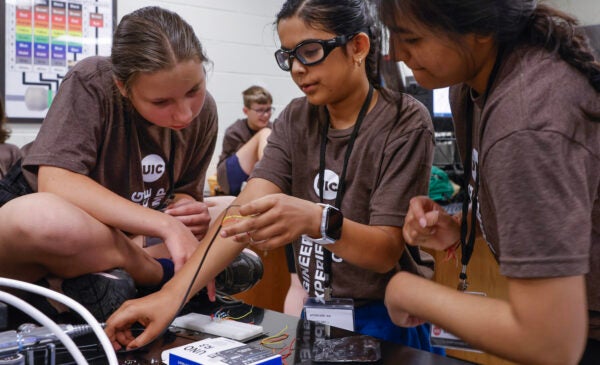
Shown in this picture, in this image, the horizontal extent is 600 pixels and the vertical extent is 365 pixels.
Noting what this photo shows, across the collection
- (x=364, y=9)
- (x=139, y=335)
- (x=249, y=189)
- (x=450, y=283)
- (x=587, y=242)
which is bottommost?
(x=450, y=283)

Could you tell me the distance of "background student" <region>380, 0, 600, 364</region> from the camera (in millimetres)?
680

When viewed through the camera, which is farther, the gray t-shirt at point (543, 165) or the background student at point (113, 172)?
the background student at point (113, 172)

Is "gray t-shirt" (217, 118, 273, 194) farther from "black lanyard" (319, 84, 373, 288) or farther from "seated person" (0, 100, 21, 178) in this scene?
"black lanyard" (319, 84, 373, 288)

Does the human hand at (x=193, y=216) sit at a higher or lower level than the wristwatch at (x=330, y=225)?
lower

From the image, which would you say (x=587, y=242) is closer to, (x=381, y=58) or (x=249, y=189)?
(x=381, y=58)

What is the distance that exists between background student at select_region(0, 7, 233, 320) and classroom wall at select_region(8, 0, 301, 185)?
2508mm

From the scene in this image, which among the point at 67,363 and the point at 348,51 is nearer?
the point at 67,363

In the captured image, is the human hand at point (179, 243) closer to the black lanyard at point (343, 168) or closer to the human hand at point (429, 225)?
the black lanyard at point (343, 168)

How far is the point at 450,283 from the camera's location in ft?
7.16

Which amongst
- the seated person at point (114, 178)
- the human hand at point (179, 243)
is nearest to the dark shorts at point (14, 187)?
the seated person at point (114, 178)

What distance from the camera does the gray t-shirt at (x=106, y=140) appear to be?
4.24 feet

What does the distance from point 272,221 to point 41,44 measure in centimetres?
283

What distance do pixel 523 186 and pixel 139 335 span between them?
0.68m

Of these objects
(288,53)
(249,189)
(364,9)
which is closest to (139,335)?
(249,189)
